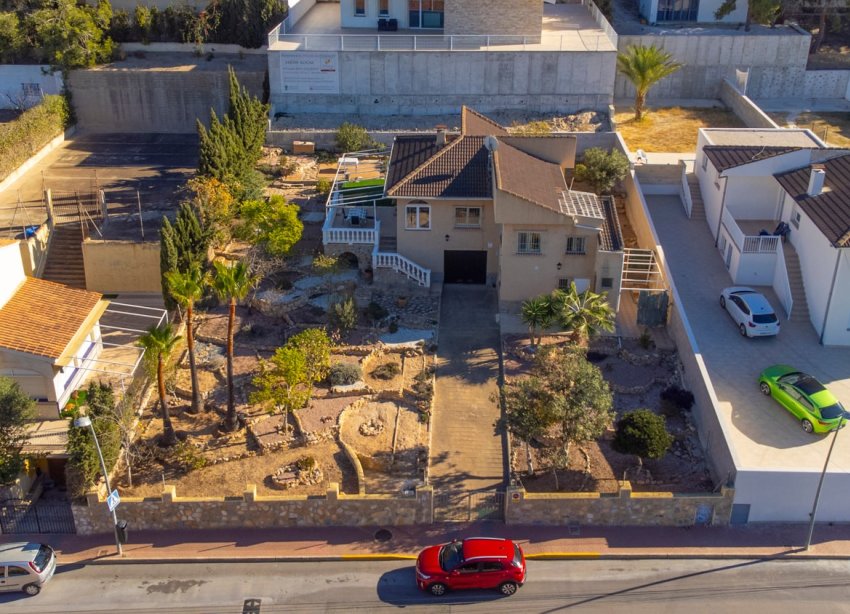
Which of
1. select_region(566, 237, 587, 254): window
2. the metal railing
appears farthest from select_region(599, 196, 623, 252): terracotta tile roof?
the metal railing

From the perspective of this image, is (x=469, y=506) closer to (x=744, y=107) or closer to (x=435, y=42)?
(x=435, y=42)

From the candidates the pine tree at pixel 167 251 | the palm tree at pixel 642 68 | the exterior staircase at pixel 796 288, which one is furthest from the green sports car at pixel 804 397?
the palm tree at pixel 642 68

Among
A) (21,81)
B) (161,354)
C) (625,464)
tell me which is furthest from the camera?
(21,81)

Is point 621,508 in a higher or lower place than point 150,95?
lower

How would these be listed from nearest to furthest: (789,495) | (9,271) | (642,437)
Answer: (789,495), (642,437), (9,271)

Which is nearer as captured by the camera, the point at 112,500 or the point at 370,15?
the point at 112,500

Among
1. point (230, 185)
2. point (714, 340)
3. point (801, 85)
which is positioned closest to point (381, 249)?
point (230, 185)

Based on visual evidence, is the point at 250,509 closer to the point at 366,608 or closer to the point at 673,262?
the point at 366,608

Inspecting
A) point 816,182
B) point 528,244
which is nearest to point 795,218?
point 816,182
